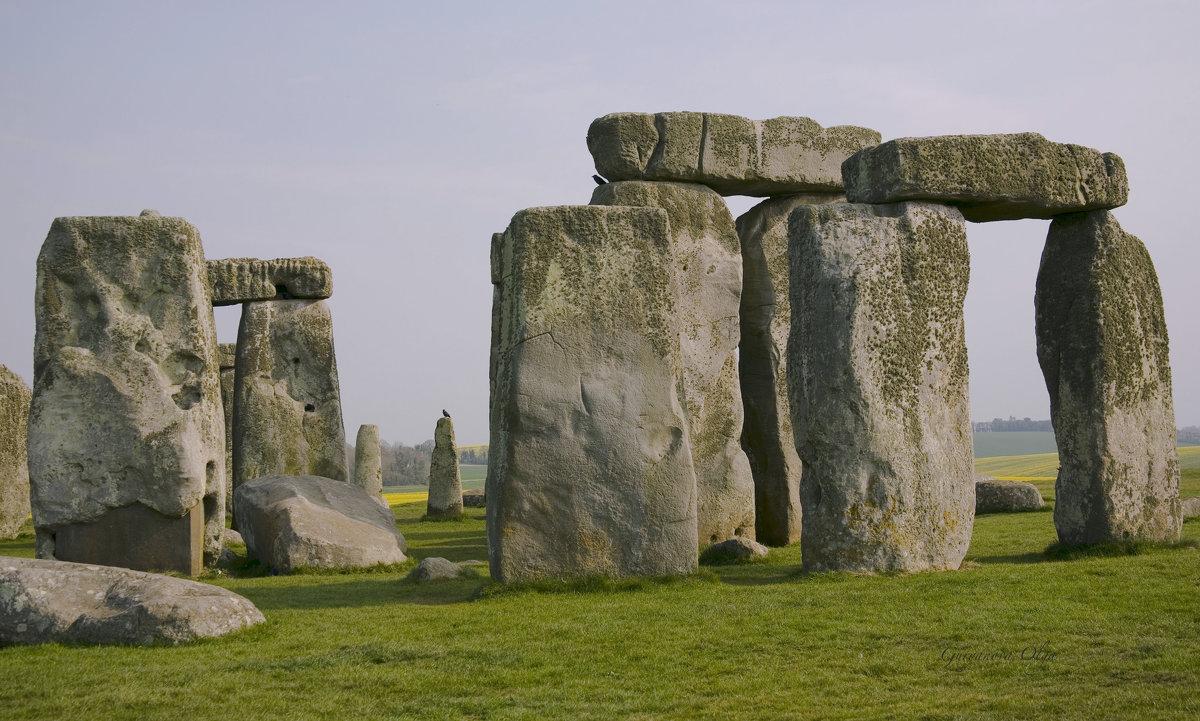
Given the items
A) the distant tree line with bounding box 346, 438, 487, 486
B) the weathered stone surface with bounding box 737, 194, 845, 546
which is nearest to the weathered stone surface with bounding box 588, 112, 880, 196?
the weathered stone surface with bounding box 737, 194, 845, 546

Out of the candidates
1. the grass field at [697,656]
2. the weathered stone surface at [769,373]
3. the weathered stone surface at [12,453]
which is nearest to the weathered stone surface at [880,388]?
the grass field at [697,656]

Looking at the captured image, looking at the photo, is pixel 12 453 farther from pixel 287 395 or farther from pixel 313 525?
pixel 313 525

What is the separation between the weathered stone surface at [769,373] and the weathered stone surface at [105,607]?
27.8ft

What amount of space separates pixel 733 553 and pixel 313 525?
13.0ft

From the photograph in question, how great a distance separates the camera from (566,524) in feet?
34.3

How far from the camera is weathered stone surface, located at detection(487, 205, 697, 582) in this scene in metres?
10.4

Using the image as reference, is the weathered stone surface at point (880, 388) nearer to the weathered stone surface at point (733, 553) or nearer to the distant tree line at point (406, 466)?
the weathered stone surface at point (733, 553)

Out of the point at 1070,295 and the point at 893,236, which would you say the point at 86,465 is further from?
the point at 1070,295

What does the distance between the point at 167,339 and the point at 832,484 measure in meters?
6.63

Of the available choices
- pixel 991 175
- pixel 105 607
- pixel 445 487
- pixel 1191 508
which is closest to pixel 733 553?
pixel 991 175

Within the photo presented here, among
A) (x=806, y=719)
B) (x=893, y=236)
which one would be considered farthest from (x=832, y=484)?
(x=806, y=719)

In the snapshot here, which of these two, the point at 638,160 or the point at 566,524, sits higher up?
the point at 638,160

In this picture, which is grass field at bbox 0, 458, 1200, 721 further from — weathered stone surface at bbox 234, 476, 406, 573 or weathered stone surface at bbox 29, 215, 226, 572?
weathered stone surface at bbox 29, 215, 226, 572

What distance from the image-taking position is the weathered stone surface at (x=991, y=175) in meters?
11.0
